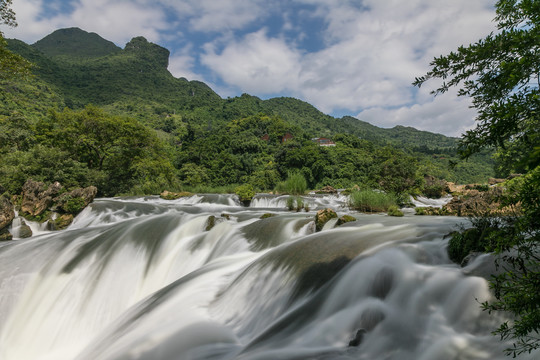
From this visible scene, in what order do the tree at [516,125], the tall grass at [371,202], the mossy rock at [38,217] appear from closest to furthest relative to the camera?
1. the tree at [516,125]
2. the mossy rock at [38,217]
3. the tall grass at [371,202]

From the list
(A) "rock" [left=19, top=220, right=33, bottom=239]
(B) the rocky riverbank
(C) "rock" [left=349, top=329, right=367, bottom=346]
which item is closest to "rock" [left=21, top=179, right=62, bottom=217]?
(B) the rocky riverbank

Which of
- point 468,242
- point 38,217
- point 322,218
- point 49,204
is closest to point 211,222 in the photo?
point 322,218

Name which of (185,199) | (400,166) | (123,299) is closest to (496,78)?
(123,299)

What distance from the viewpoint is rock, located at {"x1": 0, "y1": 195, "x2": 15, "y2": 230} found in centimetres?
1109

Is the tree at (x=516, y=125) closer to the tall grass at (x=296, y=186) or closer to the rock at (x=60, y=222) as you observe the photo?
the rock at (x=60, y=222)

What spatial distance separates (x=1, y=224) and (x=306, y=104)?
535 feet

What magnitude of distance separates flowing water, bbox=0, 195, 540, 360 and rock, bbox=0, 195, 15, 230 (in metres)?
3.65

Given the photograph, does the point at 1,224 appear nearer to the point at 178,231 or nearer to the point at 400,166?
the point at 178,231

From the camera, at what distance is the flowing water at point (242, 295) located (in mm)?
3100

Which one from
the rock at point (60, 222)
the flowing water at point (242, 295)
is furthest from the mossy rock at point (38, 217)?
the flowing water at point (242, 295)

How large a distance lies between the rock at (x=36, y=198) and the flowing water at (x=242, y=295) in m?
5.61

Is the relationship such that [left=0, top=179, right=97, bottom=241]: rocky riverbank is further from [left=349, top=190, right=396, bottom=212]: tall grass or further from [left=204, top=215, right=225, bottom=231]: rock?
[left=349, top=190, right=396, bottom=212]: tall grass

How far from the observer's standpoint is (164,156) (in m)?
28.1

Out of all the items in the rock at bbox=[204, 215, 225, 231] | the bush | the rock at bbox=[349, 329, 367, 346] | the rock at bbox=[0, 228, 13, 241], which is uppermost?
the rock at bbox=[0, 228, 13, 241]
